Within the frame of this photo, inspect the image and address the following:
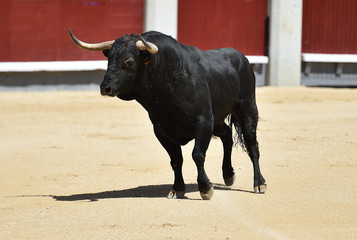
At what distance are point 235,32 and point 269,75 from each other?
1156 millimetres

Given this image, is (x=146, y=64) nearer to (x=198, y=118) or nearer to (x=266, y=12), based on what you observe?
(x=198, y=118)

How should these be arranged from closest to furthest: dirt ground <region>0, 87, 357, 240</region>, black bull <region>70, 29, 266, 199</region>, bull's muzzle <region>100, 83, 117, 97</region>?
dirt ground <region>0, 87, 357, 240</region> < bull's muzzle <region>100, 83, 117, 97</region> < black bull <region>70, 29, 266, 199</region>

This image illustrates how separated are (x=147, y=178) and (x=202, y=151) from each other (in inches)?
60.4

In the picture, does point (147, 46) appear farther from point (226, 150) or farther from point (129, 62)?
point (226, 150)

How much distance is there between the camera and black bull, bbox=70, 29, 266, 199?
671 centimetres

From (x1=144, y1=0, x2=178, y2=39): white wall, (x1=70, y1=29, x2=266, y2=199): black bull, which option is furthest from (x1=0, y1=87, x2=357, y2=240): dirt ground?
(x1=144, y1=0, x2=178, y2=39): white wall

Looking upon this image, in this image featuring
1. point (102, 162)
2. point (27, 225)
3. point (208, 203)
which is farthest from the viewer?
point (102, 162)

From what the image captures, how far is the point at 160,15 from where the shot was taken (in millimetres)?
16500

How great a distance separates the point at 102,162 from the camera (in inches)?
374

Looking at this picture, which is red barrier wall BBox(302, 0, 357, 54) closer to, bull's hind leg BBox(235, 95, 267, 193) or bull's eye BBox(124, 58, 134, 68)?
bull's hind leg BBox(235, 95, 267, 193)

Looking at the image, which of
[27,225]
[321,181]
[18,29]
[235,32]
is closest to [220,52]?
[321,181]

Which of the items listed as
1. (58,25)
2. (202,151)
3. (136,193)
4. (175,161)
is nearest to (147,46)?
(202,151)

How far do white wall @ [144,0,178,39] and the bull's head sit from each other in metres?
9.69

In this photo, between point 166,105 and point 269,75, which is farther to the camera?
point 269,75
